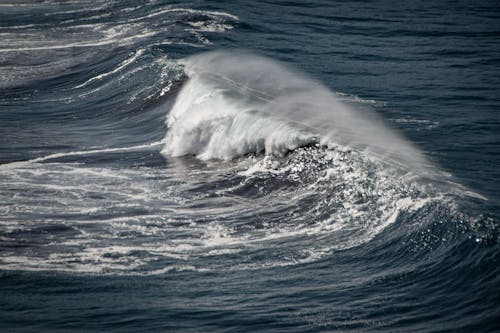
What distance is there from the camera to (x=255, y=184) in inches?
498

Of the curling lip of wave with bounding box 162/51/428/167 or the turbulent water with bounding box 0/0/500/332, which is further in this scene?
the curling lip of wave with bounding box 162/51/428/167

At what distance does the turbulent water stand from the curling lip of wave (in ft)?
0.19

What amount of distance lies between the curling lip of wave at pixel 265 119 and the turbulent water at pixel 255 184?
0.06 m

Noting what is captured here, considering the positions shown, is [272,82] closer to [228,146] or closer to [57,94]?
[228,146]

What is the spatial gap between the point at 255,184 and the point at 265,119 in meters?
2.68

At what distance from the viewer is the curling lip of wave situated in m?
13.6

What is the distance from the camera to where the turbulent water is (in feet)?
27.0

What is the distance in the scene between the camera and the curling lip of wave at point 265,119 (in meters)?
13.6

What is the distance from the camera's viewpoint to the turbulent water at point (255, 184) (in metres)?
8.23

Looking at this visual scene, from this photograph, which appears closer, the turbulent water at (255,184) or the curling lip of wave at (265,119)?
the turbulent water at (255,184)

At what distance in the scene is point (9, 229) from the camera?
10500 mm

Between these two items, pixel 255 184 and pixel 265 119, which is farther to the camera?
pixel 265 119

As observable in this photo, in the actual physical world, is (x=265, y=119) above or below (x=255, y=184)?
above

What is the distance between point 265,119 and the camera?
15078 mm
